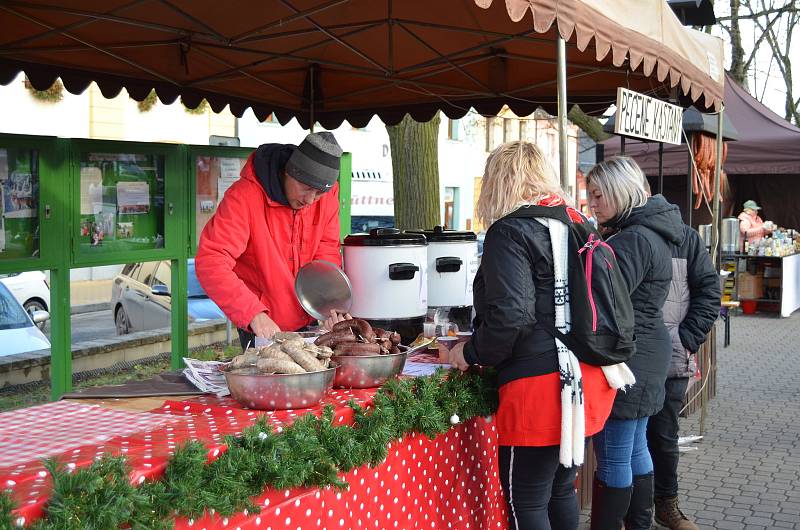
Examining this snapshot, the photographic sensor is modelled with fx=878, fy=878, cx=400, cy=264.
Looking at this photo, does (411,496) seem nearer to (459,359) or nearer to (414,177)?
(459,359)

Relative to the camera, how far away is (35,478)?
179 cm

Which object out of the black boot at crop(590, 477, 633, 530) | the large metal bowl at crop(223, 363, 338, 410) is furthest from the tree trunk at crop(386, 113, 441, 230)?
the large metal bowl at crop(223, 363, 338, 410)

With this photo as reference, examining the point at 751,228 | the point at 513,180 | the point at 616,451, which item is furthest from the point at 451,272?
the point at 751,228

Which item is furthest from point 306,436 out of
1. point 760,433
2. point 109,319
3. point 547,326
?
point 109,319

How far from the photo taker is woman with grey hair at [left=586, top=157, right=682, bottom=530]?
3.60 m

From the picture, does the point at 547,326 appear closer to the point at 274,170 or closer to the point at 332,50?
the point at 274,170

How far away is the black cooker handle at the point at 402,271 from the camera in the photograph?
12.1ft

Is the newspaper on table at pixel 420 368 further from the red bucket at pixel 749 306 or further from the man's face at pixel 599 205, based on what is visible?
the red bucket at pixel 749 306

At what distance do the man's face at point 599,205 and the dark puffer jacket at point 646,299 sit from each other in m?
0.13

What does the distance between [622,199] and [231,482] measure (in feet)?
7.93

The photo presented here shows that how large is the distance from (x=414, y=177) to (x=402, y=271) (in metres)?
4.77

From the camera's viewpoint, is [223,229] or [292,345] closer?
[292,345]

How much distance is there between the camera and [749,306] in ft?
47.6

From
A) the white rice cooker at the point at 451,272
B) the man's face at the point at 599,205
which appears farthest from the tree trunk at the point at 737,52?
the white rice cooker at the point at 451,272
